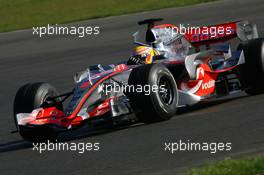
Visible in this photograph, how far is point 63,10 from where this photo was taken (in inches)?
943

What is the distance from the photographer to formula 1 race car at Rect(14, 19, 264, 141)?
9547 mm

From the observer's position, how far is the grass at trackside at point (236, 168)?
6.64 metres

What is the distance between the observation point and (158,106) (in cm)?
960

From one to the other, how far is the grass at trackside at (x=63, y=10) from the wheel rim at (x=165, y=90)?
12.4 metres

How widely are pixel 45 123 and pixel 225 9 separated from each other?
1255 cm

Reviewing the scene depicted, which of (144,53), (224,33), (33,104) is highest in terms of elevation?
(224,33)

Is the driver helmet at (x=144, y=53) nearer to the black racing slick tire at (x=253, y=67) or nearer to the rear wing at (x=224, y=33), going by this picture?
the rear wing at (x=224, y=33)

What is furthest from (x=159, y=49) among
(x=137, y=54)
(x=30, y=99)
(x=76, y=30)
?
(x=76, y=30)

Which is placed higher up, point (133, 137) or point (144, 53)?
point (144, 53)

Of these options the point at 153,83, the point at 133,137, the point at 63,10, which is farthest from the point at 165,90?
the point at 63,10

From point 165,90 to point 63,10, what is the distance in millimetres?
A: 14355

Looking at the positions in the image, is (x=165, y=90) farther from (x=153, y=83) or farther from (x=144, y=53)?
(x=144, y=53)

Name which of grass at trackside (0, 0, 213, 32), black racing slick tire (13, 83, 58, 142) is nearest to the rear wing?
black racing slick tire (13, 83, 58, 142)

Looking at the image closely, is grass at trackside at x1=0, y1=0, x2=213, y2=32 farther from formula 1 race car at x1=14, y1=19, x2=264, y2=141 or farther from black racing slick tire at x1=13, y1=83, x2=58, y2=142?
black racing slick tire at x1=13, y1=83, x2=58, y2=142
